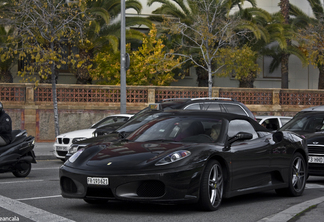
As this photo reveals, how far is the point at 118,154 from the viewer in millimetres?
6879

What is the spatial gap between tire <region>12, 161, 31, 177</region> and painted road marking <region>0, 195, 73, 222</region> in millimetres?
3689

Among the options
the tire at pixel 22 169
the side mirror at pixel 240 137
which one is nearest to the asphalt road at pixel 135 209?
the side mirror at pixel 240 137

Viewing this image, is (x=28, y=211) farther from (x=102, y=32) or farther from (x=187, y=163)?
(x=102, y=32)

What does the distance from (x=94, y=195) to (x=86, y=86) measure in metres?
19.9

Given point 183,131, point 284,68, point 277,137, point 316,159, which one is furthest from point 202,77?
point 183,131

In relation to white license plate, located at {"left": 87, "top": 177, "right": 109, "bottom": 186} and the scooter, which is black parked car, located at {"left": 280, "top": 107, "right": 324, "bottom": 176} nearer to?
white license plate, located at {"left": 87, "top": 177, "right": 109, "bottom": 186}

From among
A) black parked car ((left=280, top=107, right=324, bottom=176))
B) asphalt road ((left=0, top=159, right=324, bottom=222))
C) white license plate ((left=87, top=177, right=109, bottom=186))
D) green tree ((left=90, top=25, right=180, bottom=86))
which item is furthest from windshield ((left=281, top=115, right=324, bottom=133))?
green tree ((left=90, top=25, right=180, bottom=86))

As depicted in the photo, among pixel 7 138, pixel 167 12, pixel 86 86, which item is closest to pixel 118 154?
pixel 7 138

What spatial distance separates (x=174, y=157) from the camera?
21.7ft

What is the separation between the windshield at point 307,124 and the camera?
11.5 metres

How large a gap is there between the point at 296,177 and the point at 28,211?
4.33 m

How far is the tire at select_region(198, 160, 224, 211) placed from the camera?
263 inches

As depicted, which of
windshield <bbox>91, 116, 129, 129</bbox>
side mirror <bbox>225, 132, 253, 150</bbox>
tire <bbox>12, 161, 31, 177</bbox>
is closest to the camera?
side mirror <bbox>225, 132, 253, 150</bbox>

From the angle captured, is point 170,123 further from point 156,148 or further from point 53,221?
point 53,221
